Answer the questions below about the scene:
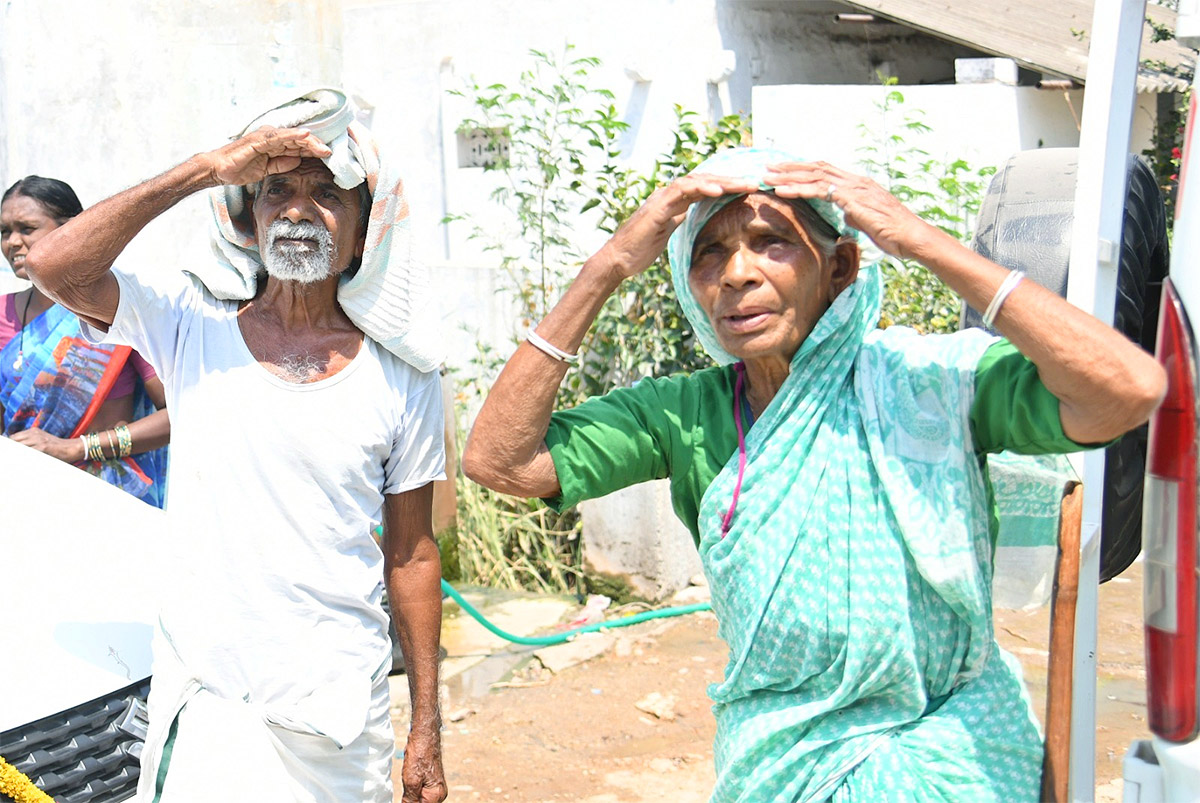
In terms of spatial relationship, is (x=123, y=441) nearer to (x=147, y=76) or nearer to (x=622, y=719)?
(x=622, y=719)

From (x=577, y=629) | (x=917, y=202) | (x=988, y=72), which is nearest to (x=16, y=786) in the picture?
(x=577, y=629)

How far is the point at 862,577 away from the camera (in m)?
2.20

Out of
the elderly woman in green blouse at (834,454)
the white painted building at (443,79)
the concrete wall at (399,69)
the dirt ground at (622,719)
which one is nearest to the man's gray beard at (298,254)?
the concrete wall at (399,69)

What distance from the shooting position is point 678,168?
6.88 m

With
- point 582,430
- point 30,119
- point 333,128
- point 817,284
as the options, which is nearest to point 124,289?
point 333,128

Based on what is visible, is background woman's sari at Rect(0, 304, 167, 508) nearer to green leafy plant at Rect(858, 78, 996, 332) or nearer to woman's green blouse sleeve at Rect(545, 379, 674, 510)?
woman's green blouse sleeve at Rect(545, 379, 674, 510)

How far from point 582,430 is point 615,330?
4482 millimetres

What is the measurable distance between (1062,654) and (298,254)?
1.72 meters

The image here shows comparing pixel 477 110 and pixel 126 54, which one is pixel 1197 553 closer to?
pixel 126 54

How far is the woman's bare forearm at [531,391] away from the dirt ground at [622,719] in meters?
2.61

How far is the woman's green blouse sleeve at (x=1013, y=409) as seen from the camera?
2.08 meters

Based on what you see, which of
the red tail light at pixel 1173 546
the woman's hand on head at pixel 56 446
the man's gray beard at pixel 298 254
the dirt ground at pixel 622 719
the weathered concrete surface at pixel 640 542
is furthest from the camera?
the weathered concrete surface at pixel 640 542

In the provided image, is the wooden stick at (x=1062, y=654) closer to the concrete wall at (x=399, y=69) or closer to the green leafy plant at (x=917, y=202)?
the concrete wall at (x=399, y=69)

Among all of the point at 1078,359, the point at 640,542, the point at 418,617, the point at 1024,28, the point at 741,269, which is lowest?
the point at 640,542
